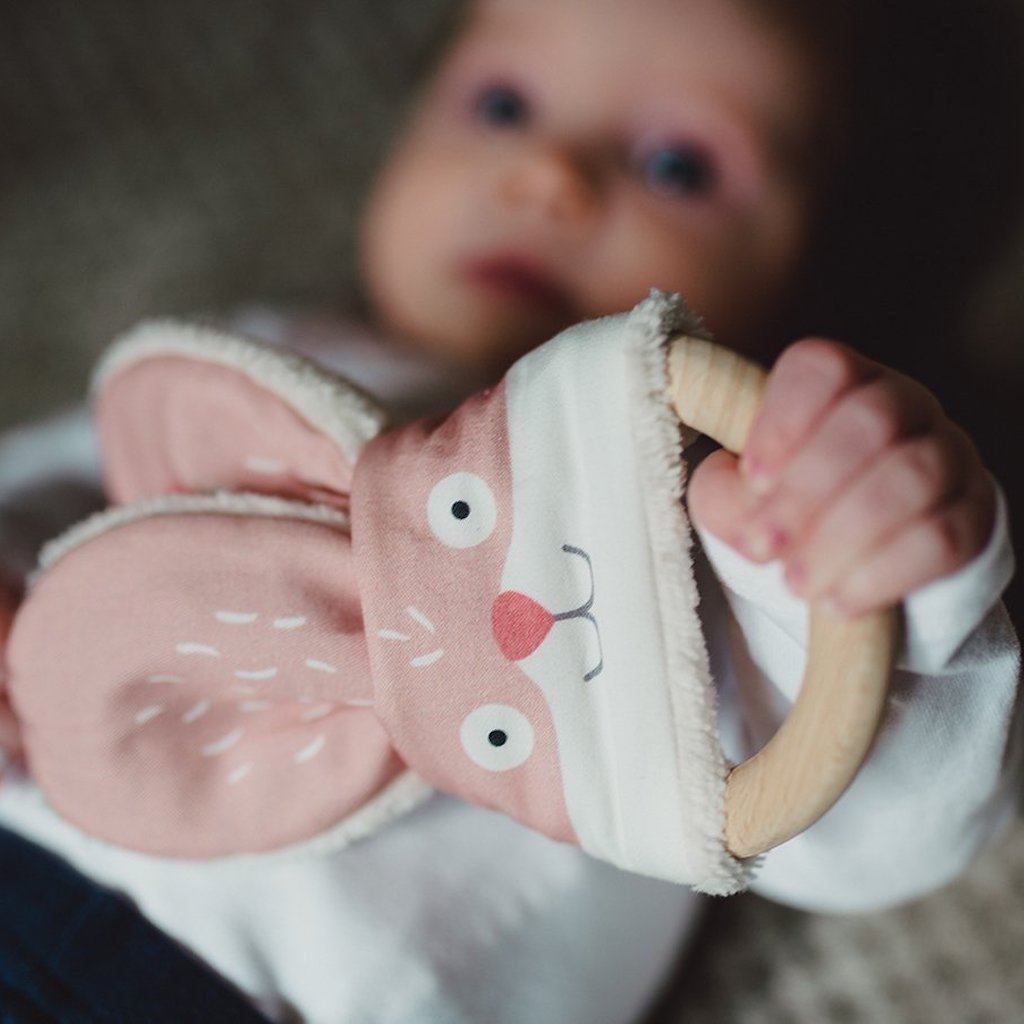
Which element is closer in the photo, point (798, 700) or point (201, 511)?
point (798, 700)

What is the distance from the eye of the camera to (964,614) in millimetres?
314

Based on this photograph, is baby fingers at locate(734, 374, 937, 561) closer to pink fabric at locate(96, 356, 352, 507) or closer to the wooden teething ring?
the wooden teething ring

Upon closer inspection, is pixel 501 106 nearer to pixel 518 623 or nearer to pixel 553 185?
pixel 553 185

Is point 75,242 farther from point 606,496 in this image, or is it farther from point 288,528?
point 606,496

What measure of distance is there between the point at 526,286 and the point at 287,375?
0.95 ft

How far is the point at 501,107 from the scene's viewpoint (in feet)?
2.56

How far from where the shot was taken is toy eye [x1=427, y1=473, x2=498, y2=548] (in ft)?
1.23

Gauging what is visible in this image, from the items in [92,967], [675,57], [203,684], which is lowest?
[92,967]

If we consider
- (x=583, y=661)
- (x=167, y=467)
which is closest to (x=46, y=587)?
(x=167, y=467)

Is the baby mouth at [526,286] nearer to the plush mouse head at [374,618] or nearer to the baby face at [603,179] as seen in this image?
the baby face at [603,179]

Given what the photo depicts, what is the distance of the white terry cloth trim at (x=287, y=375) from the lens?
46 centimetres

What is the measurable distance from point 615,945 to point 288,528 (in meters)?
0.31

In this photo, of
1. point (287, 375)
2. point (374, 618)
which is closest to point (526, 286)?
point (287, 375)

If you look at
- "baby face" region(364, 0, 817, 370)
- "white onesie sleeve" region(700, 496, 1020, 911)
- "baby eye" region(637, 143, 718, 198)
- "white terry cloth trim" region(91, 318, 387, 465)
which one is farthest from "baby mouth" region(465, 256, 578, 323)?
"white onesie sleeve" region(700, 496, 1020, 911)
